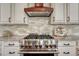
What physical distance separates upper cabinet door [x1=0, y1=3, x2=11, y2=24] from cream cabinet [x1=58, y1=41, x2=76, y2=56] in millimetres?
377

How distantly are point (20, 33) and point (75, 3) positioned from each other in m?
0.40

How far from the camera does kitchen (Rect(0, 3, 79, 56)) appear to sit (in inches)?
52.4

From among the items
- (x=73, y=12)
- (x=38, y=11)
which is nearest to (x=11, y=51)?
(x=38, y=11)

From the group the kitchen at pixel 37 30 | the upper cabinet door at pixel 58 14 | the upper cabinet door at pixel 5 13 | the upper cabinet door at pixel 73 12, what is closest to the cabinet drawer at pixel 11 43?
the kitchen at pixel 37 30

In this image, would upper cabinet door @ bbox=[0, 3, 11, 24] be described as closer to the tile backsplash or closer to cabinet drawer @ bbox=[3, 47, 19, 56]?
the tile backsplash

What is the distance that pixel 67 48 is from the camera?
53.6 inches

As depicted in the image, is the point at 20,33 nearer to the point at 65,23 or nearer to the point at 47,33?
the point at 47,33

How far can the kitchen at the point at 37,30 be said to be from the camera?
133 centimetres

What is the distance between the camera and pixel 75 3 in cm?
127

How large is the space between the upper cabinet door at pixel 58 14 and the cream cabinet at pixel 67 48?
14cm

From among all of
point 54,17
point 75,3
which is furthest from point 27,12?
point 75,3

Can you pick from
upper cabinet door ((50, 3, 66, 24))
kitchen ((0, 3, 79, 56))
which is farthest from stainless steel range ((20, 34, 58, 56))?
upper cabinet door ((50, 3, 66, 24))

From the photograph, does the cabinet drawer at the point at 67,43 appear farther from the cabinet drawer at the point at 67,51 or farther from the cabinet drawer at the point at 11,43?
the cabinet drawer at the point at 11,43

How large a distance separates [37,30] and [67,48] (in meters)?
0.23
